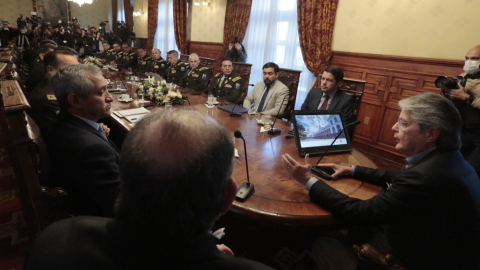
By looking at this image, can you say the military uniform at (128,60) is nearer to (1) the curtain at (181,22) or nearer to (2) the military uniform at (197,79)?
(1) the curtain at (181,22)

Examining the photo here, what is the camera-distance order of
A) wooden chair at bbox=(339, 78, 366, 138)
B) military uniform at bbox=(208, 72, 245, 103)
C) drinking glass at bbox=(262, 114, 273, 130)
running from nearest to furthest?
1. drinking glass at bbox=(262, 114, 273, 130)
2. wooden chair at bbox=(339, 78, 366, 138)
3. military uniform at bbox=(208, 72, 245, 103)

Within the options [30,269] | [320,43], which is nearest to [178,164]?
[30,269]

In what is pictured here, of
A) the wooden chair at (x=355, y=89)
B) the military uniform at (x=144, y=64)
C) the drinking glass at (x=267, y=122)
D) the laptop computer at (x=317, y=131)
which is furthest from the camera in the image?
the military uniform at (x=144, y=64)

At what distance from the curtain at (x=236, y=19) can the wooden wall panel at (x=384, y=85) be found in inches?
89.6

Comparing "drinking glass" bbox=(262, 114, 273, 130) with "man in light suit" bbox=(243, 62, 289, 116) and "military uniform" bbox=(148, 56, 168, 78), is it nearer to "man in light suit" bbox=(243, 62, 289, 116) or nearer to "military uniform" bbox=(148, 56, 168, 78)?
"man in light suit" bbox=(243, 62, 289, 116)

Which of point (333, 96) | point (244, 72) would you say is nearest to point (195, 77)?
point (244, 72)

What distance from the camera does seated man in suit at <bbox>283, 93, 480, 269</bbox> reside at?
0.92 metres

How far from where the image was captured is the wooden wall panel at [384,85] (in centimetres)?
313

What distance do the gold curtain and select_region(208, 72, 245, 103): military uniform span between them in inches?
244

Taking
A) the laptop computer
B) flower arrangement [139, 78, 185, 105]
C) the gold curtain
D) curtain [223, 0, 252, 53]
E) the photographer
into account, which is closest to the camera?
the laptop computer

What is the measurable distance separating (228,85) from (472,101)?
2872 mm

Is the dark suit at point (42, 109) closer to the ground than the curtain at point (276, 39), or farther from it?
closer to the ground

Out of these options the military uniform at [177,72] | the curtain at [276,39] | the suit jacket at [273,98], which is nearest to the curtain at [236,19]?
the curtain at [276,39]

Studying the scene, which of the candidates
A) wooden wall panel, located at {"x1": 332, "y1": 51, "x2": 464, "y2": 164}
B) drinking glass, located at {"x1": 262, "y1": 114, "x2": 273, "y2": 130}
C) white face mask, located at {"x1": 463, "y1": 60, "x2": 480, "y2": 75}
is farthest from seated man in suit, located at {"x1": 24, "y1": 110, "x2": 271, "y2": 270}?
wooden wall panel, located at {"x1": 332, "y1": 51, "x2": 464, "y2": 164}
